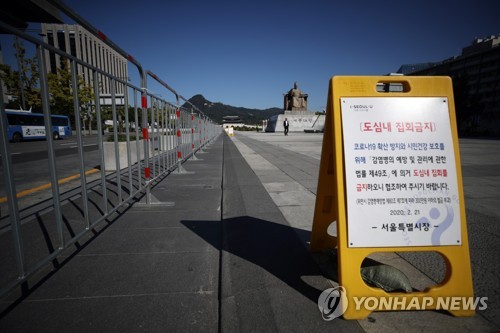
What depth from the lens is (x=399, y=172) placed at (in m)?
1.96

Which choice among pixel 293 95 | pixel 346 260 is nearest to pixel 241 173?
pixel 346 260

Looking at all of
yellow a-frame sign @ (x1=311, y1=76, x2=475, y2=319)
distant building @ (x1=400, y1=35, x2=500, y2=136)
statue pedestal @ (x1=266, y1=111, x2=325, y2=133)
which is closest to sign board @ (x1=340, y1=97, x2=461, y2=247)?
yellow a-frame sign @ (x1=311, y1=76, x2=475, y2=319)

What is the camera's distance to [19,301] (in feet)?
6.64

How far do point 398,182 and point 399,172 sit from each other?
75 mm

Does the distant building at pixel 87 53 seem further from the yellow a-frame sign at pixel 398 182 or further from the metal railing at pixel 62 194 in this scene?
the yellow a-frame sign at pixel 398 182

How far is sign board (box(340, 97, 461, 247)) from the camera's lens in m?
1.90

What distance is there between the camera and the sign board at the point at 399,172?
1896 mm

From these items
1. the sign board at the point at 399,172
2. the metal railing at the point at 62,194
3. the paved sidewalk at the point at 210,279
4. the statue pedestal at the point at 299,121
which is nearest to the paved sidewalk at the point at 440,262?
the paved sidewalk at the point at 210,279

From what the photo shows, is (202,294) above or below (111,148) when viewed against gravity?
below

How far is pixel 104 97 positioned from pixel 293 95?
61.2m

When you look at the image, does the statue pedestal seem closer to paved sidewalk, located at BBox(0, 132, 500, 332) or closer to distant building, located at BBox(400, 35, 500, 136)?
distant building, located at BBox(400, 35, 500, 136)

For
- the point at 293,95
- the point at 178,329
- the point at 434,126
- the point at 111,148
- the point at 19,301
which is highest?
the point at 293,95

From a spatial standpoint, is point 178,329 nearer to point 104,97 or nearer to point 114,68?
point 104,97
